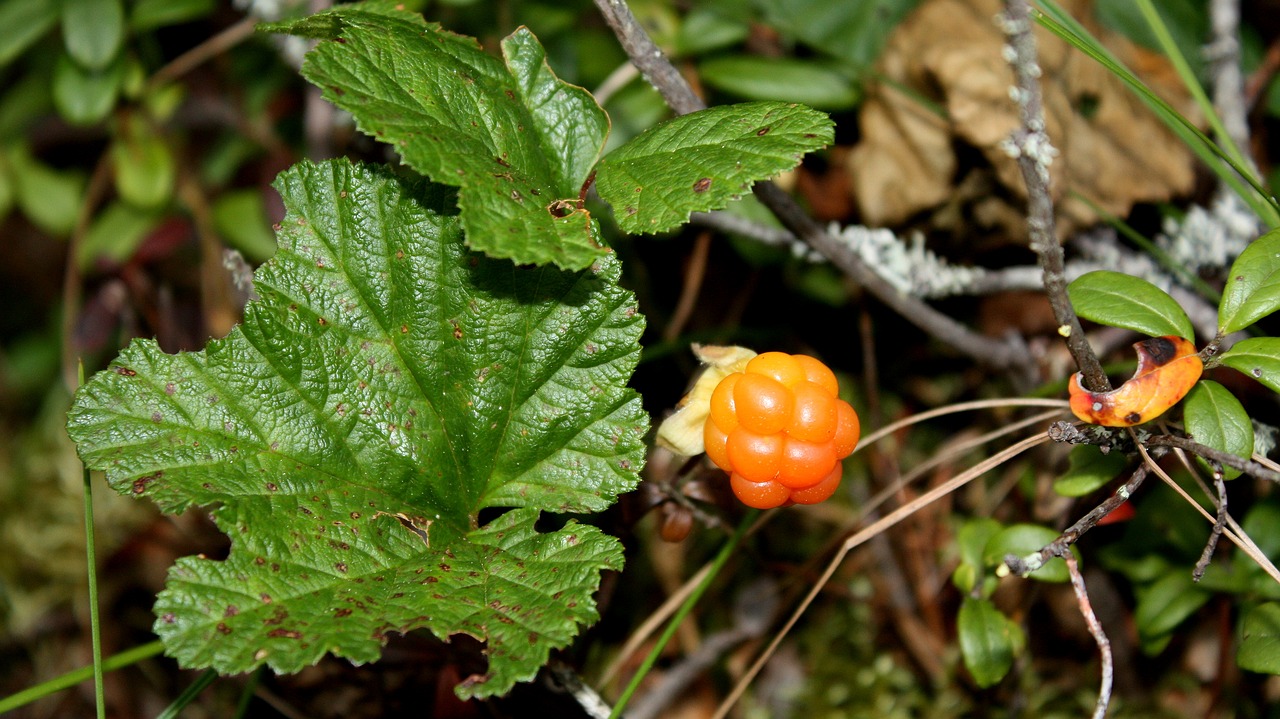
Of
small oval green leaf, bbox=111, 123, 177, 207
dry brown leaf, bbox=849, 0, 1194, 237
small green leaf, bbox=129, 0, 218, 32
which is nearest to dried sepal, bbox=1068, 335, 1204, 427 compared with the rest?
dry brown leaf, bbox=849, 0, 1194, 237

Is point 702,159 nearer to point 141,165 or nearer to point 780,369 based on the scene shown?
point 780,369

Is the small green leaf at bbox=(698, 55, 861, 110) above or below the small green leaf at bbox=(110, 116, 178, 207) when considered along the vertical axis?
above

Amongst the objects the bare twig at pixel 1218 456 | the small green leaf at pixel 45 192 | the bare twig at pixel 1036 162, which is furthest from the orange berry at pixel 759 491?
the small green leaf at pixel 45 192

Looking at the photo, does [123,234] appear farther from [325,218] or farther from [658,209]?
[658,209]

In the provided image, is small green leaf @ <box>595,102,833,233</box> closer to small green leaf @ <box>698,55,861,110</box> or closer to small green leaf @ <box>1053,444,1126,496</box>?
small green leaf @ <box>1053,444,1126,496</box>

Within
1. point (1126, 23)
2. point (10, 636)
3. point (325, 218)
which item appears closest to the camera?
point (325, 218)

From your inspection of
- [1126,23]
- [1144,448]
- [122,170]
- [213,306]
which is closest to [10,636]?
[213,306]
